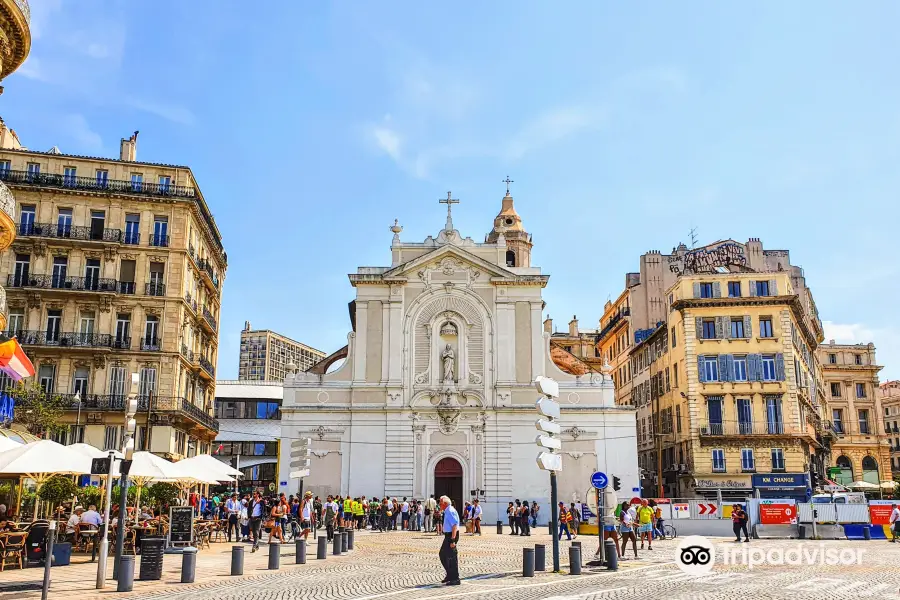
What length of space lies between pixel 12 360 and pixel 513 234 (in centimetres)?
4849

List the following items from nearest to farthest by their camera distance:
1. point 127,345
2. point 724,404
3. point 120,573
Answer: point 120,573, point 127,345, point 724,404

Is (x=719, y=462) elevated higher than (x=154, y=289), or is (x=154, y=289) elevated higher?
(x=154, y=289)

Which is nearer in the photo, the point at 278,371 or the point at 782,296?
the point at 782,296

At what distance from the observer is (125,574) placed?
50.8 feet

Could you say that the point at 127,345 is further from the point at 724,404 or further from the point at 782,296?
the point at 782,296

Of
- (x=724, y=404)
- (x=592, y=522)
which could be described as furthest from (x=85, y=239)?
(x=724, y=404)

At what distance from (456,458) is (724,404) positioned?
1590 cm

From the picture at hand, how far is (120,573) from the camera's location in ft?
50.7

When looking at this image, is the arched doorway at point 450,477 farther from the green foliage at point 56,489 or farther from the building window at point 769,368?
the green foliage at point 56,489

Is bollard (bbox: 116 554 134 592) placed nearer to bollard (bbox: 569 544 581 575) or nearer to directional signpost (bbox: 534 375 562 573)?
directional signpost (bbox: 534 375 562 573)

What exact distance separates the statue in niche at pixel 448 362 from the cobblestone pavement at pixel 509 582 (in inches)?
804

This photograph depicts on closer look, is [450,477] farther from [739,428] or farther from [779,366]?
[779,366]

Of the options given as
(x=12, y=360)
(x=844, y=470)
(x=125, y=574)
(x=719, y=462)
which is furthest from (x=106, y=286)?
(x=844, y=470)

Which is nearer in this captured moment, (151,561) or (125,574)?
(125,574)
